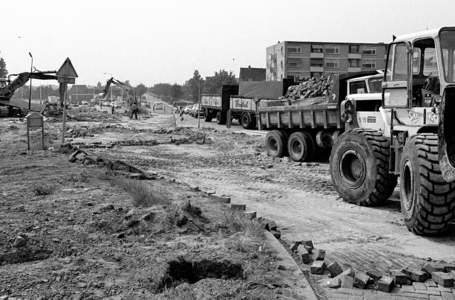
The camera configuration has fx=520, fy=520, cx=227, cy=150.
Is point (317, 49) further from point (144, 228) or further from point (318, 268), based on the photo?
point (318, 268)

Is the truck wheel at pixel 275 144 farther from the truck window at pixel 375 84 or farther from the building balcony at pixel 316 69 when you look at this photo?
the building balcony at pixel 316 69

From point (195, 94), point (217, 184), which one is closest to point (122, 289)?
point (217, 184)

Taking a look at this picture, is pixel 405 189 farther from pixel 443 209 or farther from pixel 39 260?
pixel 39 260

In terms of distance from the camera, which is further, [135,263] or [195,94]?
[195,94]

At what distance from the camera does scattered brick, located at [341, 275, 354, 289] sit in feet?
16.5

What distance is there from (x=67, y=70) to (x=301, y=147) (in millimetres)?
7633

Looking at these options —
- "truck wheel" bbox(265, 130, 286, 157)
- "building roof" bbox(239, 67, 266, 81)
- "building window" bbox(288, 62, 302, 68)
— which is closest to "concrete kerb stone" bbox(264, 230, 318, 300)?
"truck wheel" bbox(265, 130, 286, 157)

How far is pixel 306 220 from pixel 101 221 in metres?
3.33

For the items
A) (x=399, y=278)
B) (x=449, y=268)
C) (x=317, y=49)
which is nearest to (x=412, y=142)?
(x=449, y=268)

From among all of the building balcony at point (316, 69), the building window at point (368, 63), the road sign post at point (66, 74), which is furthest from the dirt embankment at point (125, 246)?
the building window at point (368, 63)

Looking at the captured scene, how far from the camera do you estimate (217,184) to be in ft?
37.5

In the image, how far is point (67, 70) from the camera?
53.3 feet

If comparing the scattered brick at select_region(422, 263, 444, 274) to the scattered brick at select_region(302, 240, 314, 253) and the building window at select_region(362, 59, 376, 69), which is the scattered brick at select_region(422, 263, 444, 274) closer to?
the scattered brick at select_region(302, 240, 314, 253)

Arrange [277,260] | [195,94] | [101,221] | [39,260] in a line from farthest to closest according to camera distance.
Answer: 1. [195,94]
2. [101,221]
3. [277,260]
4. [39,260]
